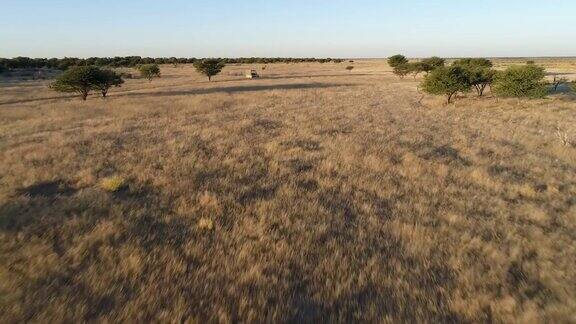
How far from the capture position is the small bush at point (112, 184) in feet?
31.0

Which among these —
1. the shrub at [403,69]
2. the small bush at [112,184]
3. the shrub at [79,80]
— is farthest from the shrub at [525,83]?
the shrub at [403,69]

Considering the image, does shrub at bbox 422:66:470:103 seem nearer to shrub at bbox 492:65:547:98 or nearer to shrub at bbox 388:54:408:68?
shrub at bbox 492:65:547:98

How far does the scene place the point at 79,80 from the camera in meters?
36.8

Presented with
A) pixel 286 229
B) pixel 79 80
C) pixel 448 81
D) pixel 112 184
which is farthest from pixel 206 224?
pixel 79 80

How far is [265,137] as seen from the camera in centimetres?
1673

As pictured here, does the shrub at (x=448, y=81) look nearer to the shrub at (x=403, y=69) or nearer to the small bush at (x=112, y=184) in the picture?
the small bush at (x=112, y=184)

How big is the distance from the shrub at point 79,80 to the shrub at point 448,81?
30.5 m

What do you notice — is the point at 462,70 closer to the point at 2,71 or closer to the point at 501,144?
the point at 501,144

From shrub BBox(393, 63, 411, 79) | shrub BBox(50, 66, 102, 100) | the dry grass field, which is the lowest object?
shrub BBox(393, 63, 411, 79)

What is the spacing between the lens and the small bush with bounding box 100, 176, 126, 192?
9.44 metres

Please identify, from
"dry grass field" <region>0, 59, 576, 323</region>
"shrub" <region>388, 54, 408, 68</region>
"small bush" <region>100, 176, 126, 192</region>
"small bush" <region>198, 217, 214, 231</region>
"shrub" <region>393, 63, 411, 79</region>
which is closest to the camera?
"dry grass field" <region>0, 59, 576, 323</region>

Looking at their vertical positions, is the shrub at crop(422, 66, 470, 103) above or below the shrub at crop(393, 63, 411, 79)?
above

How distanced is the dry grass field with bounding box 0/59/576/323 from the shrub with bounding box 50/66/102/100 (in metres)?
22.9

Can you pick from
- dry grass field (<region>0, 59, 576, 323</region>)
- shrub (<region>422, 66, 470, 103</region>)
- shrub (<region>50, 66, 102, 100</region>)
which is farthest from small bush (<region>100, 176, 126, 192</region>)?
shrub (<region>50, 66, 102, 100</region>)
